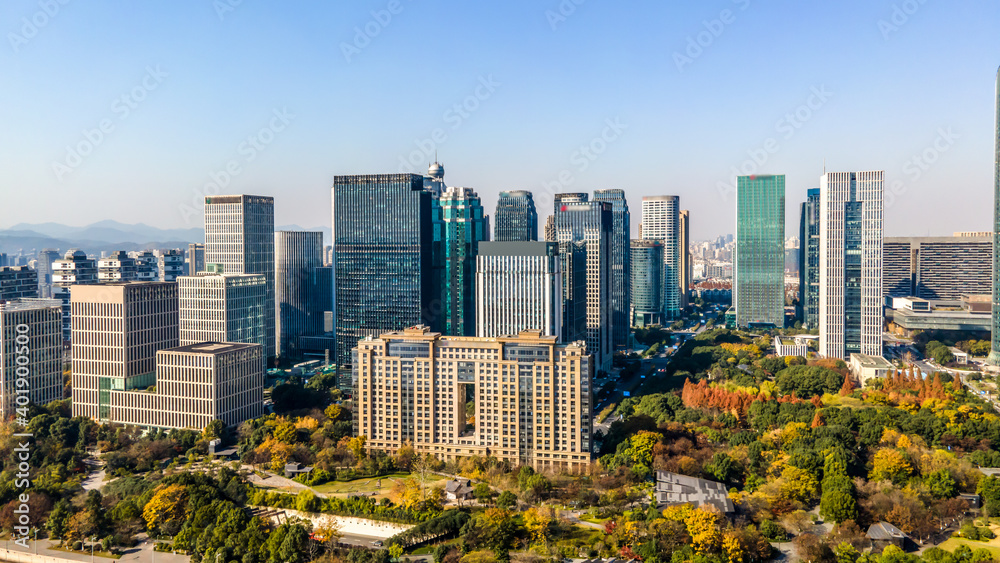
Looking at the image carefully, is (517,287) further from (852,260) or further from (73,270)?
(73,270)

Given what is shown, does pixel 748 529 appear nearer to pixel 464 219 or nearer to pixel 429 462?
pixel 429 462

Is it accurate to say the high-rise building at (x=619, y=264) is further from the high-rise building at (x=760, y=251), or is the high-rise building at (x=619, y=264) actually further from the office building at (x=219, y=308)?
the office building at (x=219, y=308)

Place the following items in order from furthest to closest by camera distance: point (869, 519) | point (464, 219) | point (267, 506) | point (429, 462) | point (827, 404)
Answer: point (464, 219), point (827, 404), point (429, 462), point (267, 506), point (869, 519)

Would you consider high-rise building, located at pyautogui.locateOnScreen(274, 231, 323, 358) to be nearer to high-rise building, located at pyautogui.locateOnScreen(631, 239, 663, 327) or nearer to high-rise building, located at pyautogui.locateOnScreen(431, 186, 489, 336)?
high-rise building, located at pyautogui.locateOnScreen(431, 186, 489, 336)

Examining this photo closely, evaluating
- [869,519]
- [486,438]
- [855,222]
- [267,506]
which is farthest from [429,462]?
[855,222]

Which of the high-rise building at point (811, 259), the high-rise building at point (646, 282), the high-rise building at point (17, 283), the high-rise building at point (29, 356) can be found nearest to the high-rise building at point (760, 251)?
the high-rise building at point (811, 259)

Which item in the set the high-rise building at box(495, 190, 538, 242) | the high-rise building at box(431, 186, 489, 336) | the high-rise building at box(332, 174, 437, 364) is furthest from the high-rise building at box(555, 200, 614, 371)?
the high-rise building at box(332, 174, 437, 364)

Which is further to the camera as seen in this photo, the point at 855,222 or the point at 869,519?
the point at 855,222
